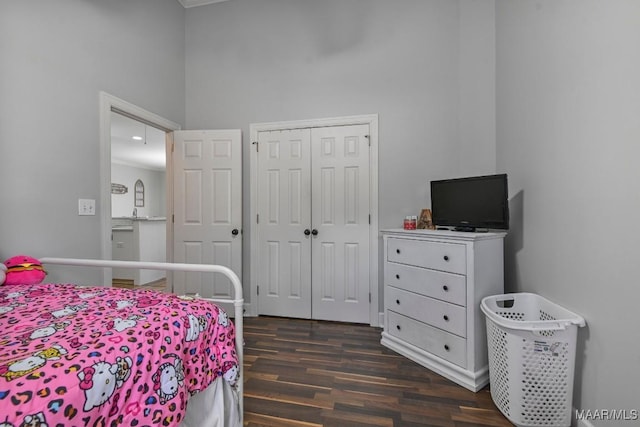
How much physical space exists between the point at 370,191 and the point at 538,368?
186 cm

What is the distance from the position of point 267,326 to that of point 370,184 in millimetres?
1760

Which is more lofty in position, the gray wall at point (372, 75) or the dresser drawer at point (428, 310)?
the gray wall at point (372, 75)

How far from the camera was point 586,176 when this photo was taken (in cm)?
143

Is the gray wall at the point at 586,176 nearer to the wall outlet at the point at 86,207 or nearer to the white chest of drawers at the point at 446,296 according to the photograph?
the white chest of drawers at the point at 446,296

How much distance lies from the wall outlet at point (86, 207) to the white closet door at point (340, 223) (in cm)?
187

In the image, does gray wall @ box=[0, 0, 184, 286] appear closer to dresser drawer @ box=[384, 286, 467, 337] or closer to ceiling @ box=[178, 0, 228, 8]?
ceiling @ box=[178, 0, 228, 8]

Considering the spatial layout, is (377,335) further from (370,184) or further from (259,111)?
(259,111)

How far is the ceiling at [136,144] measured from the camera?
15.5 feet

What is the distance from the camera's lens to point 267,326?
112 inches

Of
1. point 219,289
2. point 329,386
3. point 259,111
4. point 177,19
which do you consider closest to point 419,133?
point 259,111

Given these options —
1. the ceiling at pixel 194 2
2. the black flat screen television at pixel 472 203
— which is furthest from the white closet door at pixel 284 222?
the ceiling at pixel 194 2

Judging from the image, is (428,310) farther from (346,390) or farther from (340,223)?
(340,223)

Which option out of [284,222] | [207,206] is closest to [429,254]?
[284,222]

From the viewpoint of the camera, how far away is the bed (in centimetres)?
68
